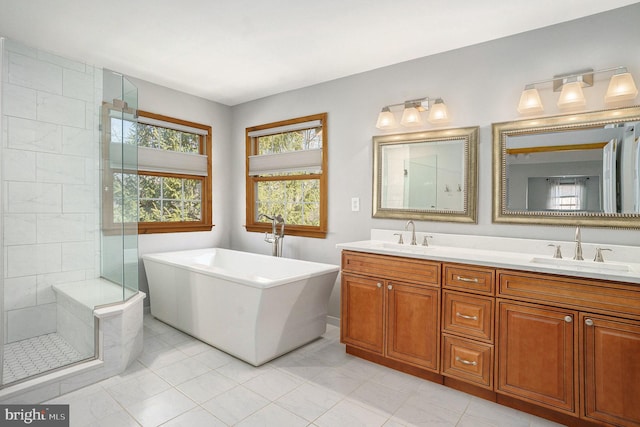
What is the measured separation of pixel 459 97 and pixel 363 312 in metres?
1.87

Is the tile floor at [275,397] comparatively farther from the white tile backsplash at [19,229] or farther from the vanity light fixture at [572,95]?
the vanity light fixture at [572,95]

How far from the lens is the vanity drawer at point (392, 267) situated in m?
2.36

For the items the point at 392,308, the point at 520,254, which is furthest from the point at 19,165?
the point at 520,254

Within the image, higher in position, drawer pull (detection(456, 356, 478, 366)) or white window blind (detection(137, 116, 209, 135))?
white window blind (detection(137, 116, 209, 135))

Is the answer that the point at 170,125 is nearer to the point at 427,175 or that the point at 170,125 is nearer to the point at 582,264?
the point at 427,175

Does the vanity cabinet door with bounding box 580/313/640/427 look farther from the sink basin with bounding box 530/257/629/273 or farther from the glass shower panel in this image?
the glass shower panel

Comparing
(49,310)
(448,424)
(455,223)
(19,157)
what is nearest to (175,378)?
(49,310)

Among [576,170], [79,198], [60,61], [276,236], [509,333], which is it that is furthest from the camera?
[276,236]

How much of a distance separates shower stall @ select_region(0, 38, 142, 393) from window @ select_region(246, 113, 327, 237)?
1577mm

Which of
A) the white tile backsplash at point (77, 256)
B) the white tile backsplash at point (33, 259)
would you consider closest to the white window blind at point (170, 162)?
the white tile backsplash at point (77, 256)

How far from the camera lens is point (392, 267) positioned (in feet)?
8.32

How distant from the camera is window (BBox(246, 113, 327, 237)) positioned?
3.68m

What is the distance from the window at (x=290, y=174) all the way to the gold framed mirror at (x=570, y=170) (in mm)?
1696

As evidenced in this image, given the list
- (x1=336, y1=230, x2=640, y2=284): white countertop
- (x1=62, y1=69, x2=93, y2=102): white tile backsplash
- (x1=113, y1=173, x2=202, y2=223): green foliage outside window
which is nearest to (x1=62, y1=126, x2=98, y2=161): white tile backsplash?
(x1=62, y1=69, x2=93, y2=102): white tile backsplash
